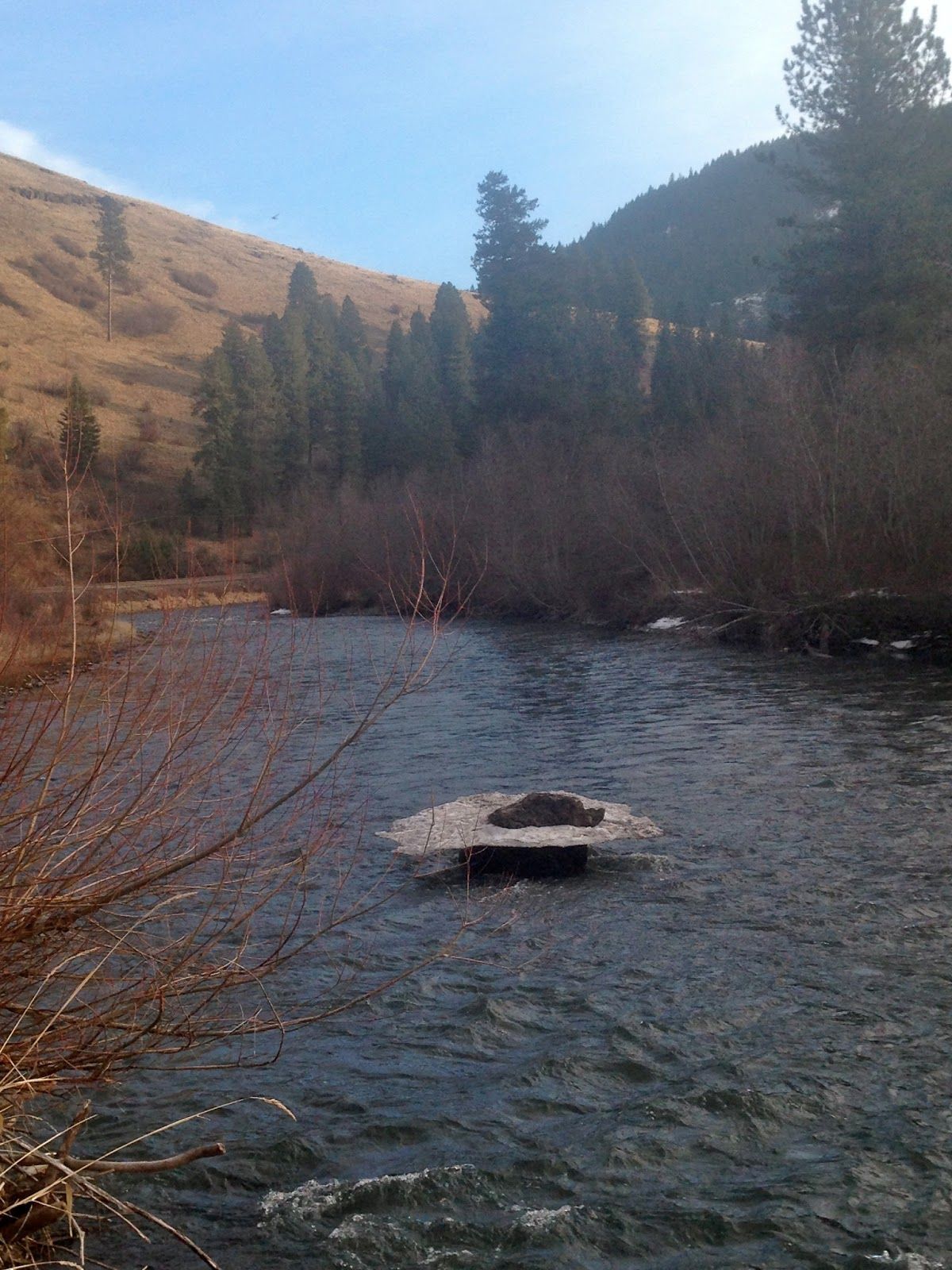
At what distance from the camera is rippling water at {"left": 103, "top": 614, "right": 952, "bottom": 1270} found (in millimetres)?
5254

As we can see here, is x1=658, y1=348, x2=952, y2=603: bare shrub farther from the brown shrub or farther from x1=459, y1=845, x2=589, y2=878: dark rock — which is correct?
the brown shrub

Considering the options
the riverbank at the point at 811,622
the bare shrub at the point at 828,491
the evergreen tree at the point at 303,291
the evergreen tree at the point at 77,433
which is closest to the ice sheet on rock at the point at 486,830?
the evergreen tree at the point at 77,433

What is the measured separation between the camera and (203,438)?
7188 cm

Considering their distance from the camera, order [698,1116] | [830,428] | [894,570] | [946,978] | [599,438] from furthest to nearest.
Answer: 1. [599,438]
2. [830,428]
3. [894,570]
4. [946,978]
5. [698,1116]

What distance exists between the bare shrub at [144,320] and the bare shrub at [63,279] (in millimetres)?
2706

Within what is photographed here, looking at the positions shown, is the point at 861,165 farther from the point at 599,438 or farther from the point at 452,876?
the point at 452,876

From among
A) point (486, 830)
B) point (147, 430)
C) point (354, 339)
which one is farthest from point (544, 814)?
point (354, 339)

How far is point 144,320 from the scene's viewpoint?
103812 mm

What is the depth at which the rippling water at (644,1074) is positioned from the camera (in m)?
5.25

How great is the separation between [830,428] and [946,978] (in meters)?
22.8

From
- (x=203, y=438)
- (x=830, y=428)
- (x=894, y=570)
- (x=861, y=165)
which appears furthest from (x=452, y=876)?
(x=203, y=438)

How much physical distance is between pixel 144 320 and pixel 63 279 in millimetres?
9796

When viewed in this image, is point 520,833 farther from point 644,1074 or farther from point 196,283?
point 196,283

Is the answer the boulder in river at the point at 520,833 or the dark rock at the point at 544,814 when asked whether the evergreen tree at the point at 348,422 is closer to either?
the boulder in river at the point at 520,833
